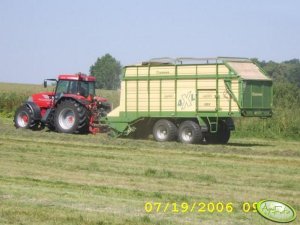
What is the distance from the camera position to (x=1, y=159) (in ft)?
55.5

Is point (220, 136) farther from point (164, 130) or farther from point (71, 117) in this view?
point (71, 117)

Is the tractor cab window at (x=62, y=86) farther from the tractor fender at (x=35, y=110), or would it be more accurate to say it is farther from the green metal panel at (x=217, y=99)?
the green metal panel at (x=217, y=99)

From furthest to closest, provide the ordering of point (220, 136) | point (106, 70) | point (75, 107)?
point (106, 70), point (75, 107), point (220, 136)

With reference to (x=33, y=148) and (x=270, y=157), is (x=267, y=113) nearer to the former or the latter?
(x=270, y=157)

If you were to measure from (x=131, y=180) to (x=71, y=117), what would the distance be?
13.6m

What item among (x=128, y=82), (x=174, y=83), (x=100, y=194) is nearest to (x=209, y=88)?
(x=174, y=83)

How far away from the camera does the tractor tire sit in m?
26.5

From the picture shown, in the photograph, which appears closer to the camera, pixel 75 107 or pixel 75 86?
pixel 75 107

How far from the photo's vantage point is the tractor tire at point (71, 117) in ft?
87.0

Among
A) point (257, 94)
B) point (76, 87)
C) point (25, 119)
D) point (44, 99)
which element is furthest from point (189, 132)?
point (25, 119)

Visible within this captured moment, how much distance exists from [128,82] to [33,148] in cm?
713

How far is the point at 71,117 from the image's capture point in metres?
27.1

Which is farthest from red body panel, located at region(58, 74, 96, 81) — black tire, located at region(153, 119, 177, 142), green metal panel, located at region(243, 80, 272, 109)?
green metal panel, located at region(243, 80, 272, 109)

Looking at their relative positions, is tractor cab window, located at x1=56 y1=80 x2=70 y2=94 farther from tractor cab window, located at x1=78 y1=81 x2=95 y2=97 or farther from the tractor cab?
tractor cab window, located at x1=78 y1=81 x2=95 y2=97
